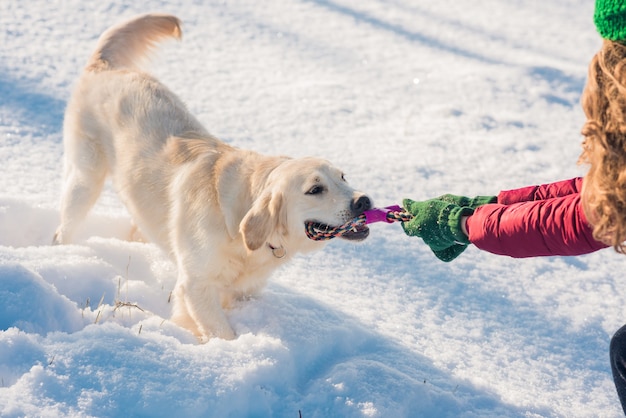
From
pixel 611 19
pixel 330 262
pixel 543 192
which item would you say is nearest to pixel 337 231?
pixel 543 192

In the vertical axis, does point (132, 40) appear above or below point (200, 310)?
above

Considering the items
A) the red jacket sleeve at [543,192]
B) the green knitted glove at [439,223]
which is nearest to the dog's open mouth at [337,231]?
the green knitted glove at [439,223]

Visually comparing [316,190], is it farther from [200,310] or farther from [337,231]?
[200,310]

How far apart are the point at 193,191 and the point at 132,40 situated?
5.38 ft

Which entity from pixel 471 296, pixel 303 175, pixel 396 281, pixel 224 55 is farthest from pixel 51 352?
pixel 224 55

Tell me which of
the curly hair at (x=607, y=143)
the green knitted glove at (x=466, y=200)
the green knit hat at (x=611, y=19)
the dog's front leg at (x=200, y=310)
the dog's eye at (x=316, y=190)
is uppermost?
the green knit hat at (x=611, y=19)

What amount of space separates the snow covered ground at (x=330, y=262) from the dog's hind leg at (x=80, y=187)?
6.8 inches

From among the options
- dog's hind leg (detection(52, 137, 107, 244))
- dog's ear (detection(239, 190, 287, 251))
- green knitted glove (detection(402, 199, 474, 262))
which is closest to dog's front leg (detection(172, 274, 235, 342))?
dog's ear (detection(239, 190, 287, 251))

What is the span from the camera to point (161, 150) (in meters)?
3.71

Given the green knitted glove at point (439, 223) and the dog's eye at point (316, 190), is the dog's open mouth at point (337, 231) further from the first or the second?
the green knitted glove at point (439, 223)

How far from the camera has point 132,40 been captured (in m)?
4.51

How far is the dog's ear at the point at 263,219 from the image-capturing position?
312cm

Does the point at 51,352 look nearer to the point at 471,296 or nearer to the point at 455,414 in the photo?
the point at 455,414

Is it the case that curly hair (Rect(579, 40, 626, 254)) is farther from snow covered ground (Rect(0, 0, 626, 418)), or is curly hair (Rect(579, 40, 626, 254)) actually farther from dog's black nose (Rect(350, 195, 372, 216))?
dog's black nose (Rect(350, 195, 372, 216))
